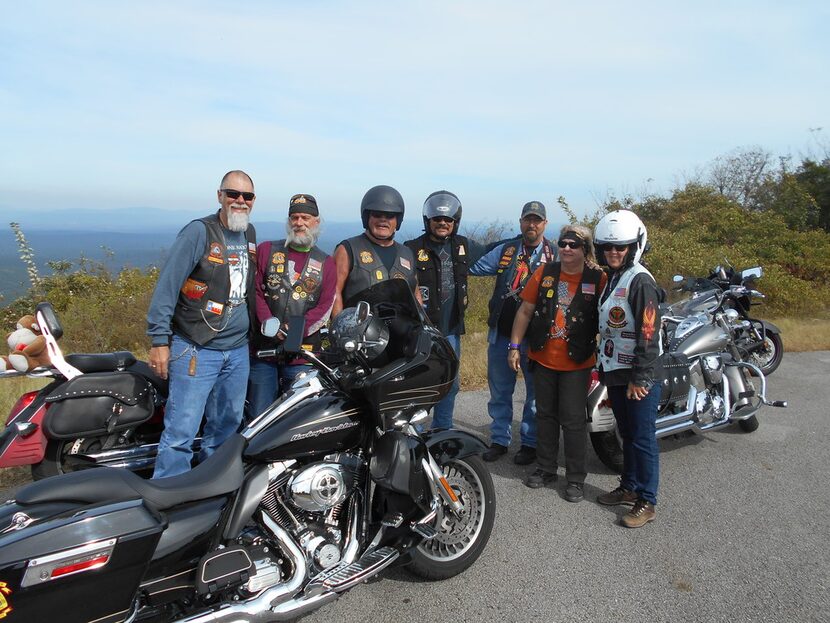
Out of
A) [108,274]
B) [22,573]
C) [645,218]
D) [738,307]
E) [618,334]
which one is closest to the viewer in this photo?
[22,573]

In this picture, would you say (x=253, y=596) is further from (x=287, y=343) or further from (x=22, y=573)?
(x=287, y=343)

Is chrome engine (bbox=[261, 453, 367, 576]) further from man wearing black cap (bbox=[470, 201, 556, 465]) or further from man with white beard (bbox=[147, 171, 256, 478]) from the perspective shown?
man wearing black cap (bbox=[470, 201, 556, 465])

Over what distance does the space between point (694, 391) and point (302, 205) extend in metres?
3.33

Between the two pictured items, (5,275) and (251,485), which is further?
(5,275)

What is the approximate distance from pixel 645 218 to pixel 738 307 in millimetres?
13808

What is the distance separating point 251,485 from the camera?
2463mm

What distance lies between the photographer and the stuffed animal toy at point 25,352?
10.4 feet

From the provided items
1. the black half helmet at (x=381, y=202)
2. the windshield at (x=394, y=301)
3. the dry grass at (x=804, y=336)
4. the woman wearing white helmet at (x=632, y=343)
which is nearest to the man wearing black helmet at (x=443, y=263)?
the black half helmet at (x=381, y=202)

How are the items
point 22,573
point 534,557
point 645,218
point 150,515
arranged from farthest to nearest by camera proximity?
point 645,218
point 534,557
point 150,515
point 22,573

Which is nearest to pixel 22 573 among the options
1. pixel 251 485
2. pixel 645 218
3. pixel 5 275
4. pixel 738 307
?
pixel 251 485

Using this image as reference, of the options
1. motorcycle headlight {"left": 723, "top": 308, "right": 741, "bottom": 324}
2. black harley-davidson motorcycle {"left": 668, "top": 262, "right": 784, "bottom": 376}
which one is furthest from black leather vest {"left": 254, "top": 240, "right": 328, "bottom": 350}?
motorcycle headlight {"left": 723, "top": 308, "right": 741, "bottom": 324}

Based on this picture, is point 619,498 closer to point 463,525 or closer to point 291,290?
point 463,525

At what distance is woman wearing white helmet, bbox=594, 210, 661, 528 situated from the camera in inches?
137

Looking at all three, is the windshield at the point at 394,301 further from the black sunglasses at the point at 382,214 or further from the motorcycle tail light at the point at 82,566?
the motorcycle tail light at the point at 82,566
